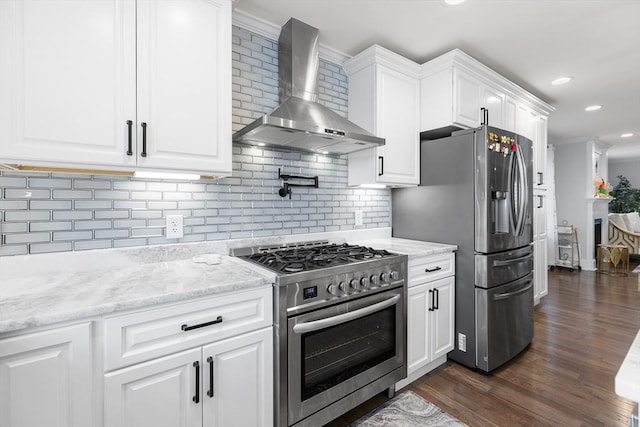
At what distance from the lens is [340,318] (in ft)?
5.56

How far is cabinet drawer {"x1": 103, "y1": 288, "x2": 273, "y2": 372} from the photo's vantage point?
1.14 meters

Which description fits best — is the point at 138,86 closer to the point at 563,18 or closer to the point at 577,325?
the point at 563,18

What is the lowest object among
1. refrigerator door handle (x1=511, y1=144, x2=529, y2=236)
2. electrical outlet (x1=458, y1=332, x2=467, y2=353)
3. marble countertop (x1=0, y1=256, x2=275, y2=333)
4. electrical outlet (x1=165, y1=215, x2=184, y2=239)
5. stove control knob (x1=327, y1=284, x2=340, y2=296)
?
electrical outlet (x1=458, y1=332, x2=467, y2=353)

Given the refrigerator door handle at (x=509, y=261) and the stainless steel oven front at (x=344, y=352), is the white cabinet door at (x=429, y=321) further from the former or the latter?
the refrigerator door handle at (x=509, y=261)

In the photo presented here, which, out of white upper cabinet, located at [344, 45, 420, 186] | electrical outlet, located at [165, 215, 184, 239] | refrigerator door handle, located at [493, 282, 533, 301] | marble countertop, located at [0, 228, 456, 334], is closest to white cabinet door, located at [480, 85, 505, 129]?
white upper cabinet, located at [344, 45, 420, 186]

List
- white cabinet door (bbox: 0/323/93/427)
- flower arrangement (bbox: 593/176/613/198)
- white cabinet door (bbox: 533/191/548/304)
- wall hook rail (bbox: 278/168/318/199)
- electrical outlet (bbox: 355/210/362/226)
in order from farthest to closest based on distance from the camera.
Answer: flower arrangement (bbox: 593/176/613/198), white cabinet door (bbox: 533/191/548/304), electrical outlet (bbox: 355/210/362/226), wall hook rail (bbox: 278/168/318/199), white cabinet door (bbox: 0/323/93/427)

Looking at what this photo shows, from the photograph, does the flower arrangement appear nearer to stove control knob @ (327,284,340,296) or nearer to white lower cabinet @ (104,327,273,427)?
stove control knob @ (327,284,340,296)

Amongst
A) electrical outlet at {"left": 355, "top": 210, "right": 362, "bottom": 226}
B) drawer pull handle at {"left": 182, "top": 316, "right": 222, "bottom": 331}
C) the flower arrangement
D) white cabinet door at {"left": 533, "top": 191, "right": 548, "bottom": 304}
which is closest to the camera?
drawer pull handle at {"left": 182, "top": 316, "right": 222, "bottom": 331}

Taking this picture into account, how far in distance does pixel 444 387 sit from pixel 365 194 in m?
→ 1.67

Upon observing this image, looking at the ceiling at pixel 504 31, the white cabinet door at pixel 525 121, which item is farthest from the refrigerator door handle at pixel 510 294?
the ceiling at pixel 504 31

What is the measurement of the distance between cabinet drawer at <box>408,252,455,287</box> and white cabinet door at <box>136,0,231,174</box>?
4.76 feet

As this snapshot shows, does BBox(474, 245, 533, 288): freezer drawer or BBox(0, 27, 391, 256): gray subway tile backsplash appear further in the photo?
BBox(474, 245, 533, 288): freezer drawer

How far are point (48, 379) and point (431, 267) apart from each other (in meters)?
2.20

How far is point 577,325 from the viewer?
11.0 feet
